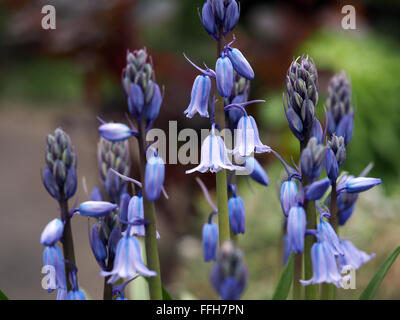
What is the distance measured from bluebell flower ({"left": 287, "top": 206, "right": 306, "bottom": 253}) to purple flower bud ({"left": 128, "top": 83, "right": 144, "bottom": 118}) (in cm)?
37

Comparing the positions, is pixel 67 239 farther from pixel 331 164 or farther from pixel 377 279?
pixel 377 279

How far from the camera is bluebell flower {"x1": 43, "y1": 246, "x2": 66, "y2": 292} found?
1.11 metres

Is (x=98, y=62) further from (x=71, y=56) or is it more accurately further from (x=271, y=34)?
(x=271, y=34)

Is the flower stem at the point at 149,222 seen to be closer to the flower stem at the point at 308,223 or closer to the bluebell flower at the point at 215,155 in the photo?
the bluebell flower at the point at 215,155

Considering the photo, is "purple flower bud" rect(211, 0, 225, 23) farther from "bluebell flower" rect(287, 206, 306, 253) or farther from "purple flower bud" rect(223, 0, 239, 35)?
"bluebell flower" rect(287, 206, 306, 253)

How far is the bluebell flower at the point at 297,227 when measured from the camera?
0.97m

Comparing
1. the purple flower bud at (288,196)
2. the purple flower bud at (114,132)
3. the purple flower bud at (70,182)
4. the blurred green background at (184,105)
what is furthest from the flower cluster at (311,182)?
the blurred green background at (184,105)

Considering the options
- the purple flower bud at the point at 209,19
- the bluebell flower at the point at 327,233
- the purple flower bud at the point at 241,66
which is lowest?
the bluebell flower at the point at 327,233

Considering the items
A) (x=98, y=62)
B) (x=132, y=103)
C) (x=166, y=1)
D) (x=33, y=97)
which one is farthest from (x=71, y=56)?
(x=33, y=97)

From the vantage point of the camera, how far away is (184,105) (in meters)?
3.80

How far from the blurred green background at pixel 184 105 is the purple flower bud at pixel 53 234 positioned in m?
1.09

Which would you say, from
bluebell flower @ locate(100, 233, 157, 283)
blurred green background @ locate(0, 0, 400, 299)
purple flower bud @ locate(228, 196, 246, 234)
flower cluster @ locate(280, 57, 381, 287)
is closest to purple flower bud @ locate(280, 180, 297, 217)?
flower cluster @ locate(280, 57, 381, 287)

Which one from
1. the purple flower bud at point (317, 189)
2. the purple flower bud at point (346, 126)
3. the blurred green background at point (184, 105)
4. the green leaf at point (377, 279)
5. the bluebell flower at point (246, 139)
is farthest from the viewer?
the blurred green background at point (184, 105)
